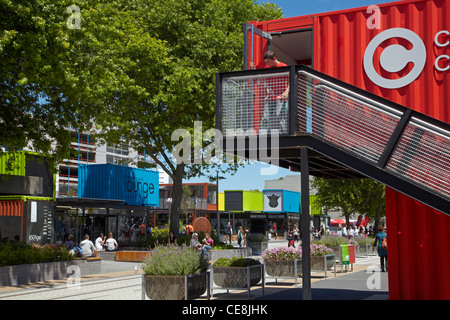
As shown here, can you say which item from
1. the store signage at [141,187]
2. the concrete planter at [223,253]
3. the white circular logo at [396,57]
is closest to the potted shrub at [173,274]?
the white circular logo at [396,57]

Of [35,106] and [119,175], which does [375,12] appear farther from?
[119,175]

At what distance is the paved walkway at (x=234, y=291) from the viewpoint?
13.7 m

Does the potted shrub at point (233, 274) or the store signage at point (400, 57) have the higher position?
the store signage at point (400, 57)

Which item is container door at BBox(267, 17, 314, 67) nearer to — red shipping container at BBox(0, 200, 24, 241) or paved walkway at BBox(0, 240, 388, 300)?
paved walkway at BBox(0, 240, 388, 300)

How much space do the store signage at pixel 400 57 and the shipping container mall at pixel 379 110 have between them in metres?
0.02

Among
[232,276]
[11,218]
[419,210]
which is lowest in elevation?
[232,276]

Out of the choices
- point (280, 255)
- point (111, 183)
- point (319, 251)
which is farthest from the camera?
point (111, 183)

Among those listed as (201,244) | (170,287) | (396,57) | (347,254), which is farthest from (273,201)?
(396,57)

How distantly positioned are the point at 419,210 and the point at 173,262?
17.5 feet

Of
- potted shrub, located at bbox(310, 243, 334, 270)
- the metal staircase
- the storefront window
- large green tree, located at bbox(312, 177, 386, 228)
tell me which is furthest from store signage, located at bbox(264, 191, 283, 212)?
the metal staircase

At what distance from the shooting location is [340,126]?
31.9 ft

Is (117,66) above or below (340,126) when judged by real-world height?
above

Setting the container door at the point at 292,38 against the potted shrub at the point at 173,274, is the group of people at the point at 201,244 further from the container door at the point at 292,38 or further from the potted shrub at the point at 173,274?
the container door at the point at 292,38

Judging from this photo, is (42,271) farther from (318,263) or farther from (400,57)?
(400,57)
